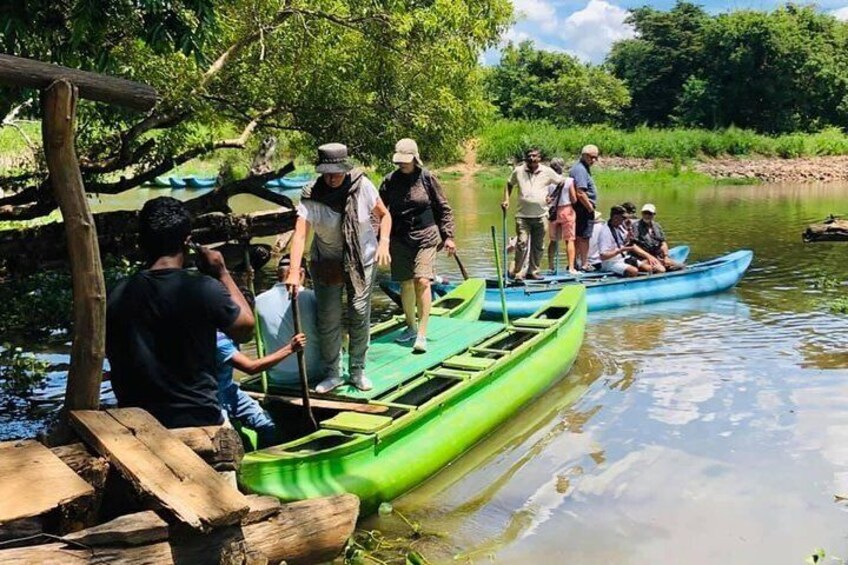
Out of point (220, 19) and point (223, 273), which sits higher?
point (220, 19)

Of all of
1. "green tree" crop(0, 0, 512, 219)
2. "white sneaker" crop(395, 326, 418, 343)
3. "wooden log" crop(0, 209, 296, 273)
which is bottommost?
"white sneaker" crop(395, 326, 418, 343)

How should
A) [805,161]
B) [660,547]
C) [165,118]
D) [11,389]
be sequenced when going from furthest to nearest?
[805,161] → [165,118] → [11,389] → [660,547]

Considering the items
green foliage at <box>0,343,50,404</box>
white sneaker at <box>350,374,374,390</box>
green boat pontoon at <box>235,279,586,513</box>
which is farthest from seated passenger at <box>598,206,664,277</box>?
green foliage at <box>0,343,50,404</box>

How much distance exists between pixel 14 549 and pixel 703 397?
6.86 m

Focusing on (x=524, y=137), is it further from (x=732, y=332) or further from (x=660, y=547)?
(x=660, y=547)

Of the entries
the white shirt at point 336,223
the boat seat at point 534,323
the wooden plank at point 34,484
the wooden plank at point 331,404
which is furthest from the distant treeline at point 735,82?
the wooden plank at point 34,484

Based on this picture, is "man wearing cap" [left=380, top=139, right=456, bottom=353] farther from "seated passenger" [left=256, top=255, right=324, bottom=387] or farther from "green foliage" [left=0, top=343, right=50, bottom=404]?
"green foliage" [left=0, top=343, right=50, bottom=404]

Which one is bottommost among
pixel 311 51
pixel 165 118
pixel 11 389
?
pixel 11 389

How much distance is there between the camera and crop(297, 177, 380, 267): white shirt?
6504 millimetres

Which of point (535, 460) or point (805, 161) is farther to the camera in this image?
point (805, 161)

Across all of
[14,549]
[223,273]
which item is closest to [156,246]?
[223,273]

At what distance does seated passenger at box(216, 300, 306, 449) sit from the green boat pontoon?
24cm

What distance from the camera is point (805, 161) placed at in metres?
41.1

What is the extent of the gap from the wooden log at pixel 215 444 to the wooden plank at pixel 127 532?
0.57m
